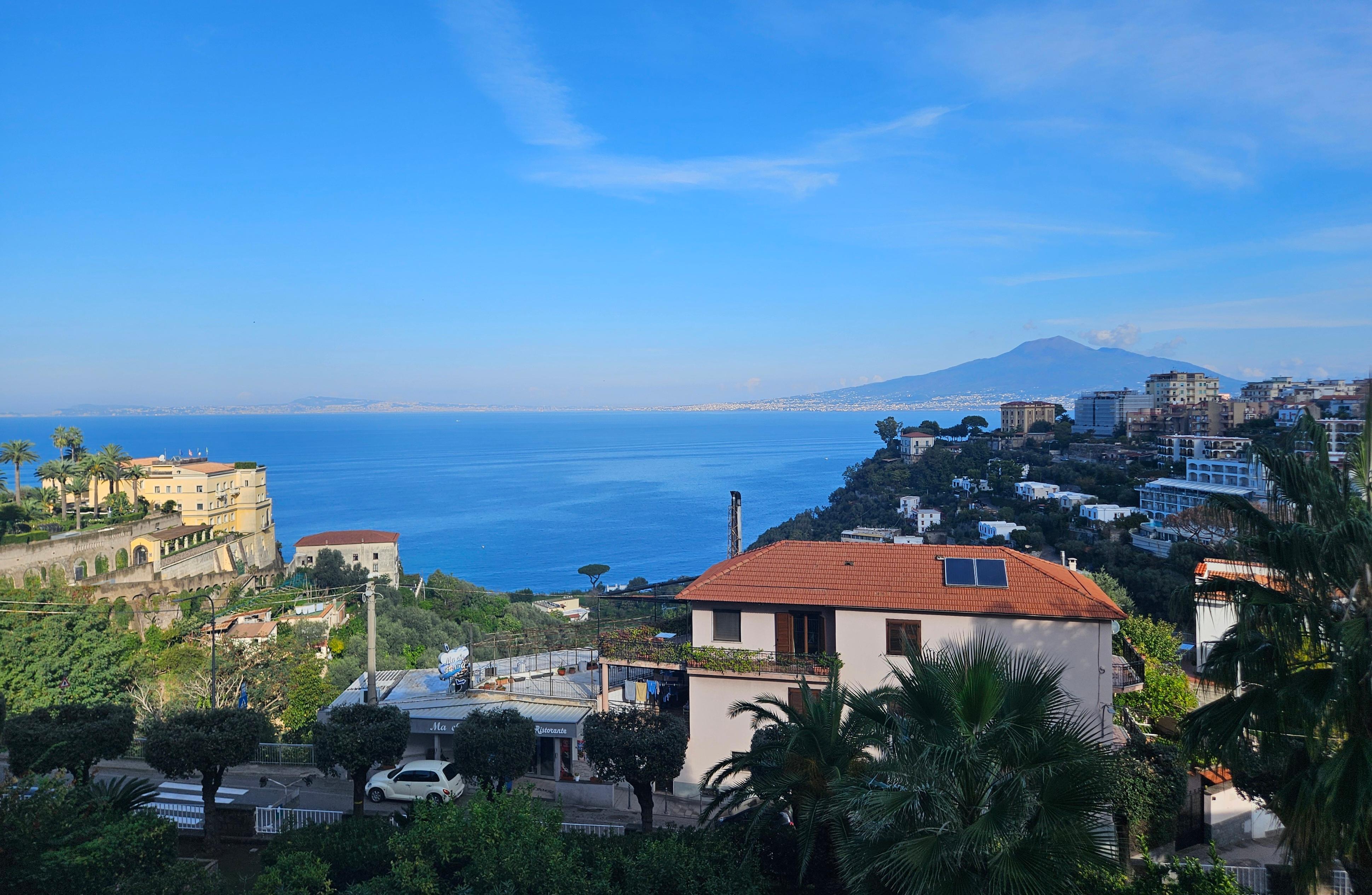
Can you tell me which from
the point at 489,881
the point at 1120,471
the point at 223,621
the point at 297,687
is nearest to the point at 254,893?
the point at 489,881

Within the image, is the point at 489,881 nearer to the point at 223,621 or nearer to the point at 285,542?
the point at 223,621

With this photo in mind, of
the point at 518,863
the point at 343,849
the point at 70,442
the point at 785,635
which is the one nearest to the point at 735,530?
the point at 785,635

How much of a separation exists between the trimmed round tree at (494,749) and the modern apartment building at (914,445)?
102m

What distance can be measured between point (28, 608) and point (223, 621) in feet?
32.2

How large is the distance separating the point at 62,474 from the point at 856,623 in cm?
6292

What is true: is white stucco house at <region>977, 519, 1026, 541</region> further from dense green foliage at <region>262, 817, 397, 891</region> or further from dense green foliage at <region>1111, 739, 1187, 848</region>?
dense green foliage at <region>262, 817, 397, 891</region>

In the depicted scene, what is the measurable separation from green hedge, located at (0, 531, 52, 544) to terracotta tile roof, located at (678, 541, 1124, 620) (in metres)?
45.2

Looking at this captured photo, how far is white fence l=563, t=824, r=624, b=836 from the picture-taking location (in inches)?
465

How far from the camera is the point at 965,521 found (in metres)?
70.0

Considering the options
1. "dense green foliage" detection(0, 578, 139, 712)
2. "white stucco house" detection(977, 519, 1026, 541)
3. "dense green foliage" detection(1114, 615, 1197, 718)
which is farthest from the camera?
"white stucco house" detection(977, 519, 1026, 541)

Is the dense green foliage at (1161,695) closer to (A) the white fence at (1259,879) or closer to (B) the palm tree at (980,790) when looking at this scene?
(A) the white fence at (1259,879)

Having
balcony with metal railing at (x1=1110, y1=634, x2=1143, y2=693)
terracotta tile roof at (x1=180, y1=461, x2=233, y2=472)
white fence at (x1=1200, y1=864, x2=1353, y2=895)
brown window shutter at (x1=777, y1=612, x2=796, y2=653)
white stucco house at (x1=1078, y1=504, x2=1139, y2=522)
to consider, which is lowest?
white stucco house at (x1=1078, y1=504, x2=1139, y2=522)

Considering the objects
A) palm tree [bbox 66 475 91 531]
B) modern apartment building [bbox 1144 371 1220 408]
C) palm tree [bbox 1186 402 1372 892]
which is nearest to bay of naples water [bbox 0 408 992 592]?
palm tree [bbox 66 475 91 531]

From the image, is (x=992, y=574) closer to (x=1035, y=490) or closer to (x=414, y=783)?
(x=414, y=783)
